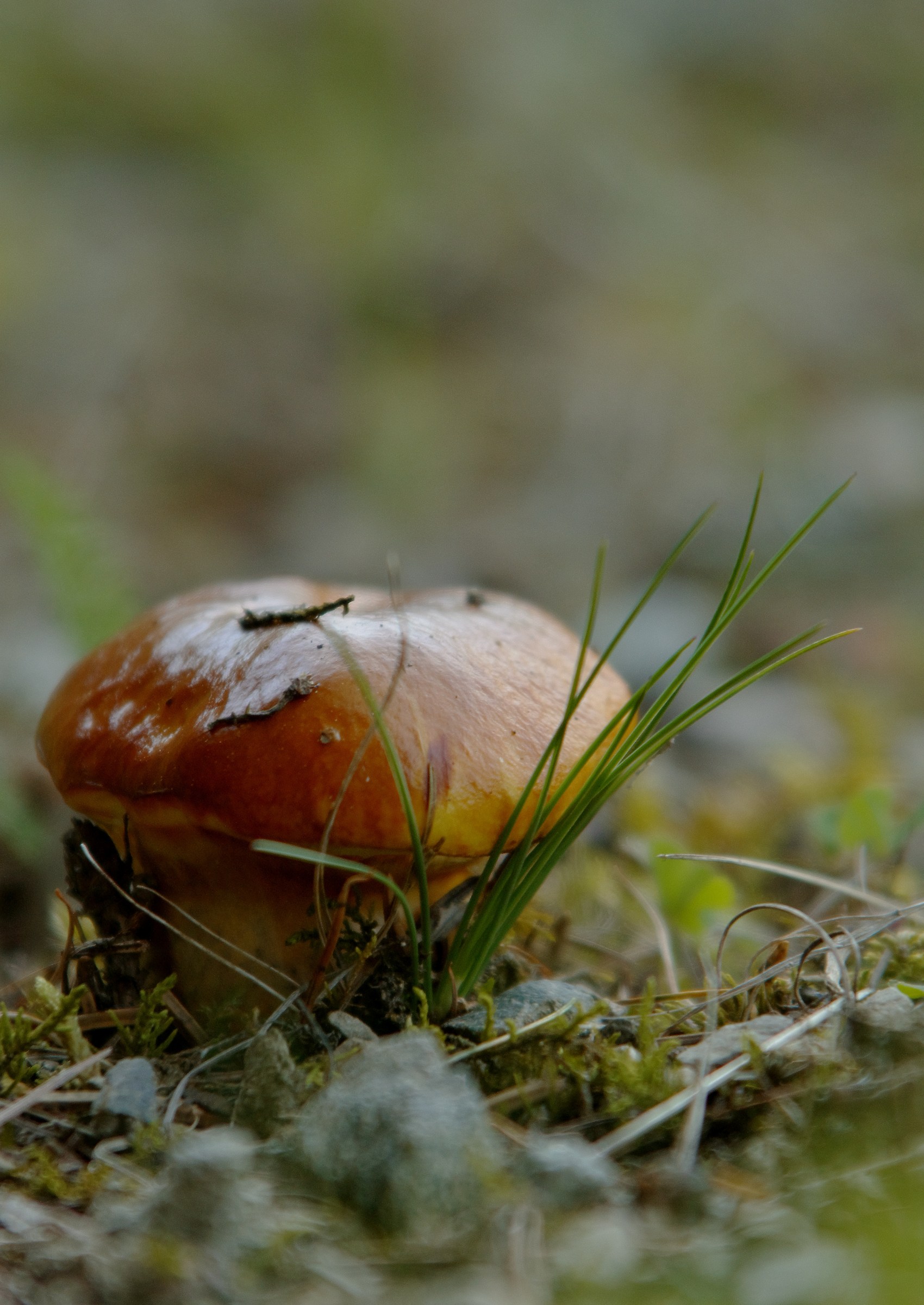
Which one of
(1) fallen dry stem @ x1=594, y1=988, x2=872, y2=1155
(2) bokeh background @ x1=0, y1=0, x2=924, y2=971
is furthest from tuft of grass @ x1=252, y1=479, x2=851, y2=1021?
(2) bokeh background @ x1=0, y1=0, x2=924, y2=971

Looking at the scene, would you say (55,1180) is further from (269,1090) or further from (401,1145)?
(401,1145)

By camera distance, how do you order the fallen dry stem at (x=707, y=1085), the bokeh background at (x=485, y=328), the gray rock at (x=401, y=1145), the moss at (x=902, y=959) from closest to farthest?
1. the gray rock at (x=401, y=1145)
2. the fallen dry stem at (x=707, y=1085)
3. the moss at (x=902, y=959)
4. the bokeh background at (x=485, y=328)

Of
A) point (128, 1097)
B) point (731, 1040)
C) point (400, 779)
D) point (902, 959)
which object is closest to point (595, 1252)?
point (731, 1040)

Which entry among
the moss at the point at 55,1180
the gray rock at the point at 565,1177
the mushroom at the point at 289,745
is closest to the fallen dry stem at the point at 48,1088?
the moss at the point at 55,1180

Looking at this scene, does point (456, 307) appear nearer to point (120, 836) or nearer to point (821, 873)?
point (821, 873)

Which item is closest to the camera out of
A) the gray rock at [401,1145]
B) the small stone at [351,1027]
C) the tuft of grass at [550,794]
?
the gray rock at [401,1145]

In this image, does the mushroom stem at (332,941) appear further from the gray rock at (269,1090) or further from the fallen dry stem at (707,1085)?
the fallen dry stem at (707,1085)

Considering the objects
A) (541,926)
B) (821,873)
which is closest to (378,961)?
(541,926)
